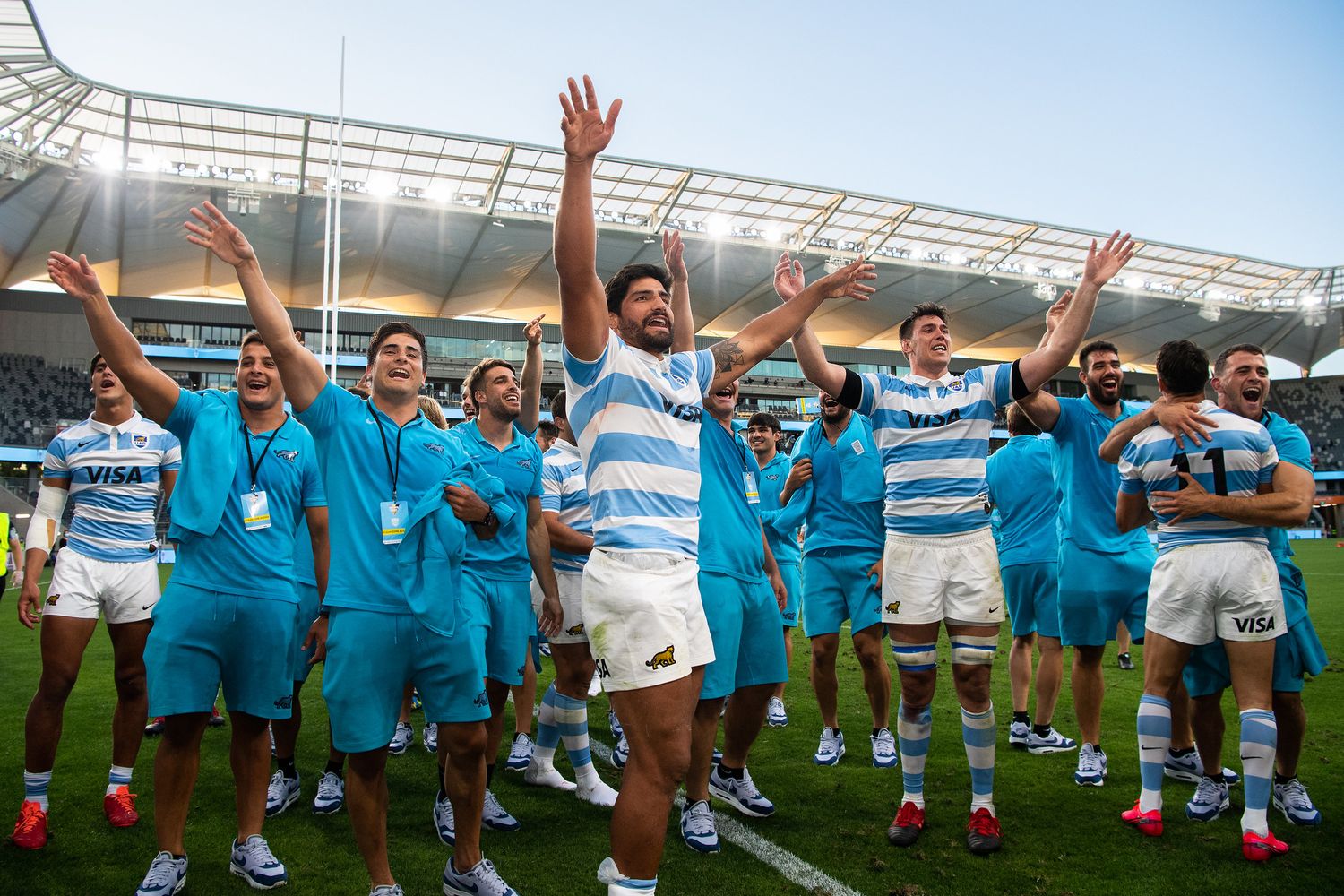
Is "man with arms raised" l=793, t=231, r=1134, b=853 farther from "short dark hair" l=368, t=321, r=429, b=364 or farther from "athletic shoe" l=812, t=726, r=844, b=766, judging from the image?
"short dark hair" l=368, t=321, r=429, b=364

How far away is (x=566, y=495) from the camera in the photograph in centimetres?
521

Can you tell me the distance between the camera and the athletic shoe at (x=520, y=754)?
16.6 ft

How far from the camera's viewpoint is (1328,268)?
143 ft

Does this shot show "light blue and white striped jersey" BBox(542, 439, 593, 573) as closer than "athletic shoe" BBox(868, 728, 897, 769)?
No

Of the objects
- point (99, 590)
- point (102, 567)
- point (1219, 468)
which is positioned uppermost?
point (1219, 468)

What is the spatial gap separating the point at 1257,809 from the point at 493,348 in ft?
145

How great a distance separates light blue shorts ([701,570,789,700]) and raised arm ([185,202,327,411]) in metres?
1.78

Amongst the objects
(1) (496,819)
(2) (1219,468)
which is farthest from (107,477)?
(2) (1219,468)

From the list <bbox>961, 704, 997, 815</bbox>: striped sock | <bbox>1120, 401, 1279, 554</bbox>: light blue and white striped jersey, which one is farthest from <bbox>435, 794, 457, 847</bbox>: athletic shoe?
<bbox>1120, 401, 1279, 554</bbox>: light blue and white striped jersey

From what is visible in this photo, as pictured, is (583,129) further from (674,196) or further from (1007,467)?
(674,196)

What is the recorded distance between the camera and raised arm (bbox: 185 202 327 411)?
2971 mm

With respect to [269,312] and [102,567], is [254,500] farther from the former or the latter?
[102,567]

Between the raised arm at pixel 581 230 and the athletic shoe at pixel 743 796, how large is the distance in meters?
2.54

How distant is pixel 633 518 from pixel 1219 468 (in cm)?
268
